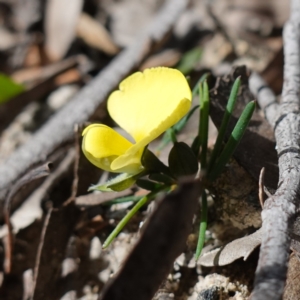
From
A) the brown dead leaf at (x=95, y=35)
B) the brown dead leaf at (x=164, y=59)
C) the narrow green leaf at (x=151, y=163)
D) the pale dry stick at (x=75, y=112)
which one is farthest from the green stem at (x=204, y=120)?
the brown dead leaf at (x=95, y=35)

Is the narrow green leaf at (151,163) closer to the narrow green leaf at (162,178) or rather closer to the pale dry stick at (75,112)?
the narrow green leaf at (162,178)

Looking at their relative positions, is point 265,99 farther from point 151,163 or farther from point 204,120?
point 151,163

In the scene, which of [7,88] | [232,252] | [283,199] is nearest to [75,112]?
[7,88]

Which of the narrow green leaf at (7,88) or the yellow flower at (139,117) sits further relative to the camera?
the narrow green leaf at (7,88)

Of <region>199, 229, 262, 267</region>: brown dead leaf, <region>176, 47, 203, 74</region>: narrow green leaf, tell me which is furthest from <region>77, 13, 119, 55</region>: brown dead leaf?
<region>199, 229, 262, 267</region>: brown dead leaf

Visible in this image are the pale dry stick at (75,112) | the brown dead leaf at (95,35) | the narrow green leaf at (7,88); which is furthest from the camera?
the brown dead leaf at (95,35)

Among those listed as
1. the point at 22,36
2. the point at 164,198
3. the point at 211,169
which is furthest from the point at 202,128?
the point at 22,36

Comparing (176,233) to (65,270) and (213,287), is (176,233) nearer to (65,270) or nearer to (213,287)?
(213,287)
